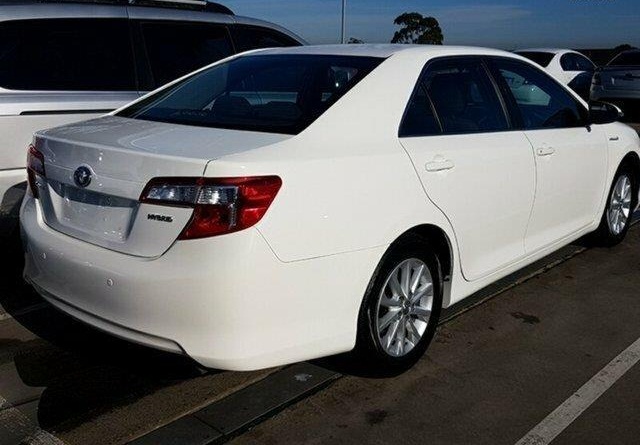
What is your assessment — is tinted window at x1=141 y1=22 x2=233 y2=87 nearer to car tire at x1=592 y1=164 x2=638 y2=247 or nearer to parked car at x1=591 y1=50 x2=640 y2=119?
car tire at x1=592 y1=164 x2=638 y2=247

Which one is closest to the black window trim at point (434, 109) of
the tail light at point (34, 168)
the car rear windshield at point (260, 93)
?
the car rear windshield at point (260, 93)

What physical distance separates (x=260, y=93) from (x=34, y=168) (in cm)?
112

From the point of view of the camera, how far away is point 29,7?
436cm

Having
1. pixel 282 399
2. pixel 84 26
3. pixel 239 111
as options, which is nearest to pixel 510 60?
pixel 239 111

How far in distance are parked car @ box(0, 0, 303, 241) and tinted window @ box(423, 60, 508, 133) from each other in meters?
2.32

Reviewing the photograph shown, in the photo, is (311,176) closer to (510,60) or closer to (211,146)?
(211,146)

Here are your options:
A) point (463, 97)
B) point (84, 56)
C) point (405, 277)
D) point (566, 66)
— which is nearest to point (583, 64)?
point (566, 66)

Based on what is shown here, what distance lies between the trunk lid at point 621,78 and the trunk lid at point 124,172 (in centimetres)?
1330

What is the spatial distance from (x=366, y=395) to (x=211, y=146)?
1.33 m

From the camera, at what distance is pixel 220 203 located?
94.9 inches

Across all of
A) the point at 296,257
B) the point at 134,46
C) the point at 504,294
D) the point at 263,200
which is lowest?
the point at 504,294

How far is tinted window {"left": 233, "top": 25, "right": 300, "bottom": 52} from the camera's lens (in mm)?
5730

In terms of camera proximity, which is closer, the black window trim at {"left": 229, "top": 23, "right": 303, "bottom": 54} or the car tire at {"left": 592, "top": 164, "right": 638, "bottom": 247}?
the car tire at {"left": 592, "top": 164, "right": 638, "bottom": 247}

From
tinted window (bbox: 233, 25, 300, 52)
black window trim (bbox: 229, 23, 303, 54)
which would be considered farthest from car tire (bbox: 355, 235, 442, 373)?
tinted window (bbox: 233, 25, 300, 52)
